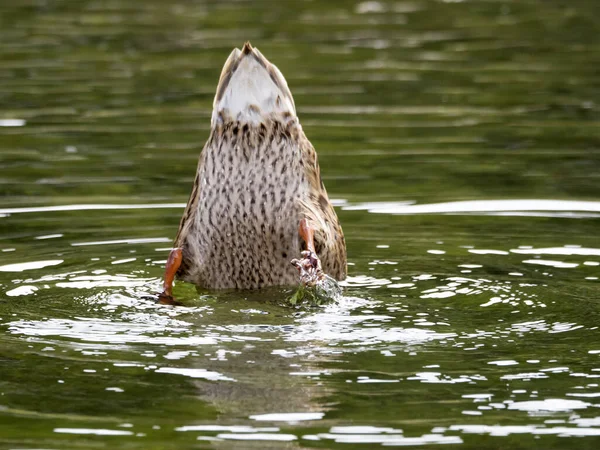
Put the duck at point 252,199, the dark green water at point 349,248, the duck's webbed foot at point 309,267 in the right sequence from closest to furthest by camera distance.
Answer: the dark green water at point 349,248 < the duck's webbed foot at point 309,267 < the duck at point 252,199

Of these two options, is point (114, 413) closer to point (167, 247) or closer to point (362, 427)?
point (362, 427)

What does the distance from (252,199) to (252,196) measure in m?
0.02

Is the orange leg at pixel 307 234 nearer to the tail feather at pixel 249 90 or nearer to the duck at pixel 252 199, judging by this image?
the duck at pixel 252 199

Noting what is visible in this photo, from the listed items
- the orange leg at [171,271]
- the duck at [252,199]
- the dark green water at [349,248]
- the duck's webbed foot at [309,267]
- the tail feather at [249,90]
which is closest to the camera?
the dark green water at [349,248]

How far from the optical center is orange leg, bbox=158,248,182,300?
25.7ft

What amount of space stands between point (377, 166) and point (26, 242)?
3311 millimetres

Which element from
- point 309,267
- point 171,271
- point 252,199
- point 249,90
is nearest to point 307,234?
point 309,267

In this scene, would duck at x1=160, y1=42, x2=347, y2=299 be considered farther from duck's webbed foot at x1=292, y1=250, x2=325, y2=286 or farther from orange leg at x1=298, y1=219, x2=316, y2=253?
duck's webbed foot at x1=292, y1=250, x2=325, y2=286

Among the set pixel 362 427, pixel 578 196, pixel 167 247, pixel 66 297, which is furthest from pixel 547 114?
pixel 362 427

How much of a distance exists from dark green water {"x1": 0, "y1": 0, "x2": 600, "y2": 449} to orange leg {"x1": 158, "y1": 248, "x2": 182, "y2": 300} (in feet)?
0.39

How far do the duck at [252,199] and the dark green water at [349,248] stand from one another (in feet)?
0.53

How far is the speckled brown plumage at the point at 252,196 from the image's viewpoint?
8133 millimetres

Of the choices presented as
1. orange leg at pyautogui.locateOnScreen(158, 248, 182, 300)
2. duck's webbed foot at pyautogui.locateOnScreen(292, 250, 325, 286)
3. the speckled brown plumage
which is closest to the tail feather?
the speckled brown plumage

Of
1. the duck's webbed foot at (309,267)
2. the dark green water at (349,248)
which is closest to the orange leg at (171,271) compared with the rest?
the dark green water at (349,248)
